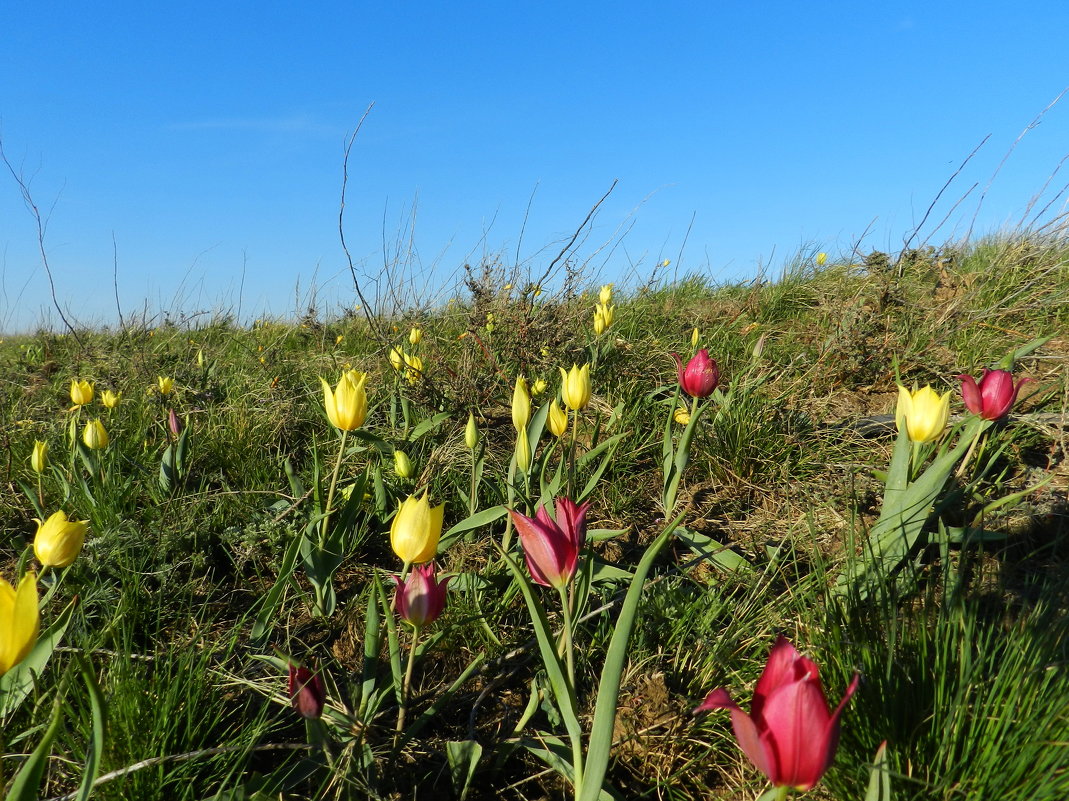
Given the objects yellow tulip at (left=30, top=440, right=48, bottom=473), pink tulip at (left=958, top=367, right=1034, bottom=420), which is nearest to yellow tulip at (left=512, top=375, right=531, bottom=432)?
pink tulip at (left=958, top=367, right=1034, bottom=420)

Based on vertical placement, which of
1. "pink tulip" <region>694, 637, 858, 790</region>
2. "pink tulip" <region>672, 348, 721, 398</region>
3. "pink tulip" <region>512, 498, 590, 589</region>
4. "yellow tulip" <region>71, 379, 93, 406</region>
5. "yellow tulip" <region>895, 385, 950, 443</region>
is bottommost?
"pink tulip" <region>694, 637, 858, 790</region>

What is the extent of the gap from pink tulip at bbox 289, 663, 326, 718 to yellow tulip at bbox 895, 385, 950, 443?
49.8 inches

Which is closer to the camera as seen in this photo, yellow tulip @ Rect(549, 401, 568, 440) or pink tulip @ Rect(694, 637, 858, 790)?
pink tulip @ Rect(694, 637, 858, 790)

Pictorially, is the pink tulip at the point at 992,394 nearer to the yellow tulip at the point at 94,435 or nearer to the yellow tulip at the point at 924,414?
the yellow tulip at the point at 924,414

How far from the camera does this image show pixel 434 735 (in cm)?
127

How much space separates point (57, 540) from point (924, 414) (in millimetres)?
1686

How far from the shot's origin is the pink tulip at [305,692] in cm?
96

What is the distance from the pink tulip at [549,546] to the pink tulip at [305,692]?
369mm

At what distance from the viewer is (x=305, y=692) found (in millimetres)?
953

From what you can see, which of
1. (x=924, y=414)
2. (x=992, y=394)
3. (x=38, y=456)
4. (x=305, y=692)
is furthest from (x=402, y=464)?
(x=992, y=394)

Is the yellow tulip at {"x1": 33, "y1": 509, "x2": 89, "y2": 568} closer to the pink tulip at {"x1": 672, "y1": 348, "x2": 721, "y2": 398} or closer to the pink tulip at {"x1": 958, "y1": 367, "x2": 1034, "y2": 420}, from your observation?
the pink tulip at {"x1": 672, "y1": 348, "x2": 721, "y2": 398}

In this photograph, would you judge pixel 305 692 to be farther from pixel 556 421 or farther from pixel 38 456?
pixel 38 456

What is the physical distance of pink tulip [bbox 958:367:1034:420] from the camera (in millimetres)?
1387

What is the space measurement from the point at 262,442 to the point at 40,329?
161 inches
